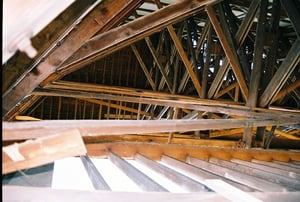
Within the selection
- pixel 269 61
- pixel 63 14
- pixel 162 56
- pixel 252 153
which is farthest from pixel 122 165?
pixel 162 56

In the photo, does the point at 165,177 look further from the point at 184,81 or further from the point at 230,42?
the point at 184,81

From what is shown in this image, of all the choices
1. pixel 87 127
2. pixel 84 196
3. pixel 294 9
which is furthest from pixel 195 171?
pixel 294 9

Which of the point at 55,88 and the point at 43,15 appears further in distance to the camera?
the point at 55,88

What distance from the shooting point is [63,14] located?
5.36ft

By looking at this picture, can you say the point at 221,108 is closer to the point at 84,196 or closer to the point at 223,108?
the point at 223,108

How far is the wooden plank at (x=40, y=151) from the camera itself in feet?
3.54

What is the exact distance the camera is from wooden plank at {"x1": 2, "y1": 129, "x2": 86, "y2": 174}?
1080 millimetres

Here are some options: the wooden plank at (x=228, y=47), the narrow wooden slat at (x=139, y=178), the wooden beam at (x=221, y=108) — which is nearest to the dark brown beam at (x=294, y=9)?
the wooden plank at (x=228, y=47)

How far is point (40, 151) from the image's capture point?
109cm

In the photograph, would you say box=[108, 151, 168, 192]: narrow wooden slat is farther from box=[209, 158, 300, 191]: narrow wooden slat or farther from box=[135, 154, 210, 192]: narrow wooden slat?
box=[209, 158, 300, 191]: narrow wooden slat

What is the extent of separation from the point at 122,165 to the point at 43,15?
6.11 ft

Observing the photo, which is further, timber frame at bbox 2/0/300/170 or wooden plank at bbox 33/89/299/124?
wooden plank at bbox 33/89/299/124

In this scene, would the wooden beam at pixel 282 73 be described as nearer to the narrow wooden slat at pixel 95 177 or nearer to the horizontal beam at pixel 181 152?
the horizontal beam at pixel 181 152

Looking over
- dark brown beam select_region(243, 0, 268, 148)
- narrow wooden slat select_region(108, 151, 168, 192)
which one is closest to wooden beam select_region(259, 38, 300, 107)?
dark brown beam select_region(243, 0, 268, 148)
